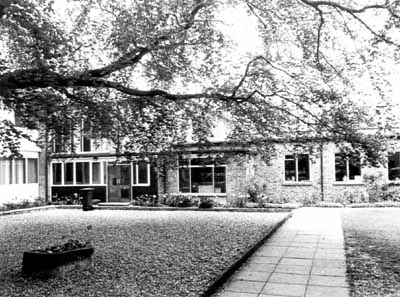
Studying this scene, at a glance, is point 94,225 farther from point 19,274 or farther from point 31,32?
point 31,32

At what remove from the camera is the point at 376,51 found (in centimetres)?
1114

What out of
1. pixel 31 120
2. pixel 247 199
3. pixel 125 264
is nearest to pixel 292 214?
pixel 247 199

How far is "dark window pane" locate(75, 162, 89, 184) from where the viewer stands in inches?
1025

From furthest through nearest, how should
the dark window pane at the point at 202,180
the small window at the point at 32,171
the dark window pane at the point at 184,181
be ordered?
the small window at the point at 32,171
the dark window pane at the point at 184,181
the dark window pane at the point at 202,180

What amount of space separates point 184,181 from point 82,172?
669 centimetres

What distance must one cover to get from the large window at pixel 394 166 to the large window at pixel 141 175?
1291 cm

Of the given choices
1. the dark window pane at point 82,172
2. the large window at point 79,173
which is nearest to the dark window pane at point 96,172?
the large window at point 79,173

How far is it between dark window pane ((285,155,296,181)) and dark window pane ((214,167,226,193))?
336cm

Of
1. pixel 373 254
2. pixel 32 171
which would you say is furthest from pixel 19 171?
pixel 373 254

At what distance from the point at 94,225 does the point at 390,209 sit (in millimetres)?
12616

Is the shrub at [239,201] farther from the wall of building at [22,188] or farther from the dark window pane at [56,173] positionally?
the dark window pane at [56,173]

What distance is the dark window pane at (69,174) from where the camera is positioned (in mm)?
26250

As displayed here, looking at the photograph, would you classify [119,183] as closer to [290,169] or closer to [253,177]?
[253,177]

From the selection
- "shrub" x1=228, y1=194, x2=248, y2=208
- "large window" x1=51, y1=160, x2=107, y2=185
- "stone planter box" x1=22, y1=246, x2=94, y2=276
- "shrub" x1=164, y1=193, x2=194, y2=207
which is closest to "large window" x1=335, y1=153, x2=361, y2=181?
"shrub" x1=228, y1=194, x2=248, y2=208
